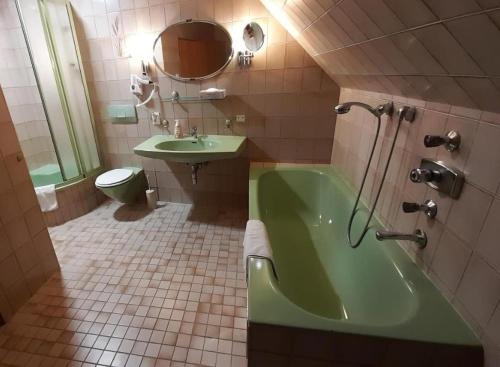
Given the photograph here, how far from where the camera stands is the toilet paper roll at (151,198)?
2.48 m

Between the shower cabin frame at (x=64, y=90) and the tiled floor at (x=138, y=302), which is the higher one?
the shower cabin frame at (x=64, y=90)

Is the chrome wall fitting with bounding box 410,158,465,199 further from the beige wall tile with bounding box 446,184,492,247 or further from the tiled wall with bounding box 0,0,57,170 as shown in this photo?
the tiled wall with bounding box 0,0,57,170

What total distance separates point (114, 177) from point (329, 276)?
81.8 inches

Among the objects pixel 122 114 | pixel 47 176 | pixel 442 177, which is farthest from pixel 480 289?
pixel 47 176

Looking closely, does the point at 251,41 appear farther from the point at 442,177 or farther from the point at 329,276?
the point at 329,276

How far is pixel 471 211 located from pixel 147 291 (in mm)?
1687

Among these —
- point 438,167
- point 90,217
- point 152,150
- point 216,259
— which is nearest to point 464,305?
point 438,167

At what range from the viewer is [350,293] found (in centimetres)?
138

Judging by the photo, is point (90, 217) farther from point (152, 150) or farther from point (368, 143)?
point (368, 143)

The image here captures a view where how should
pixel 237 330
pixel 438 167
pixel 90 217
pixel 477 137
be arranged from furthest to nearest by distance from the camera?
pixel 90 217 → pixel 237 330 → pixel 438 167 → pixel 477 137

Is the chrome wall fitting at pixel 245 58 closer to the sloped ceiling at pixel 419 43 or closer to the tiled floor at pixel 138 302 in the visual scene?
the sloped ceiling at pixel 419 43

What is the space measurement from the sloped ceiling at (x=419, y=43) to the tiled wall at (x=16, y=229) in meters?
1.77

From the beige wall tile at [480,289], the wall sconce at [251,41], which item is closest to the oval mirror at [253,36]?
the wall sconce at [251,41]

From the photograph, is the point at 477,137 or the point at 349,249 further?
the point at 349,249
